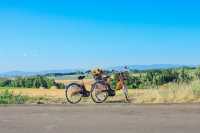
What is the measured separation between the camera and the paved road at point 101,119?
43.0 ft

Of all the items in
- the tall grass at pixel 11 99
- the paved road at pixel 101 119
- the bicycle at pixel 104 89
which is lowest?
the paved road at pixel 101 119

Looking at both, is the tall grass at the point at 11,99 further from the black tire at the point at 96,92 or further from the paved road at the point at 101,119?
the paved road at the point at 101,119

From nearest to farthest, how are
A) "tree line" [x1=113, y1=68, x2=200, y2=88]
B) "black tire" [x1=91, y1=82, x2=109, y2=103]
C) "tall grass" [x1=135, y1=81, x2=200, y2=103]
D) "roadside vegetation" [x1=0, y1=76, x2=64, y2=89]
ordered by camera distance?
1. "tall grass" [x1=135, y1=81, x2=200, y2=103]
2. "black tire" [x1=91, y1=82, x2=109, y2=103]
3. "tree line" [x1=113, y1=68, x2=200, y2=88]
4. "roadside vegetation" [x1=0, y1=76, x2=64, y2=89]

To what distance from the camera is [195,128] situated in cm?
1295

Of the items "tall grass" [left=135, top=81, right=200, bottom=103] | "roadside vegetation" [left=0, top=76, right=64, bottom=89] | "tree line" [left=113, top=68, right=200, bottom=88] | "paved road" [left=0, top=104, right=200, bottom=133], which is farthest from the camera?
"roadside vegetation" [left=0, top=76, right=64, bottom=89]

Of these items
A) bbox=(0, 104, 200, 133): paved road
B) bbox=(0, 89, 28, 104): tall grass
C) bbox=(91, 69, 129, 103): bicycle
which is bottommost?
bbox=(0, 104, 200, 133): paved road

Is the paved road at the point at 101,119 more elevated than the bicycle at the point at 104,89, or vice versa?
the bicycle at the point at 104,89

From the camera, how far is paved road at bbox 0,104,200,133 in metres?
13.1

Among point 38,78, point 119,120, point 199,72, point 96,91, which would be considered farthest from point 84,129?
point 38,78

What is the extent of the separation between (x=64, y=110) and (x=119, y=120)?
3.22m

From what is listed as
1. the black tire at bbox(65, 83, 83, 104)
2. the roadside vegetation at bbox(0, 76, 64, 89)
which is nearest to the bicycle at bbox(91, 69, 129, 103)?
the black tire at bbox(65, 83, 83, 104)

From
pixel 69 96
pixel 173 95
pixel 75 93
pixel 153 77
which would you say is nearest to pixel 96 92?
pixel 75 93

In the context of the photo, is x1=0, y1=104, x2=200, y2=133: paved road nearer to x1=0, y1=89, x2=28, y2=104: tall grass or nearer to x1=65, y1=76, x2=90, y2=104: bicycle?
x1=0, y1=89, x2=28, y2=104: tall grass

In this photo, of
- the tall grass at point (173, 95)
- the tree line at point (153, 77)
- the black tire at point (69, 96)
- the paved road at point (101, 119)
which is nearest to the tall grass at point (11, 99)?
the black tire at point (69, 96)
